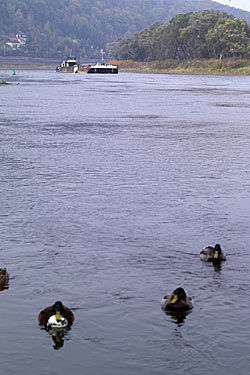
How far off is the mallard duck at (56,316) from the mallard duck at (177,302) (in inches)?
102

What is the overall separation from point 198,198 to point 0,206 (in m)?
8.99

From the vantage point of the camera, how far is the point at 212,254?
2108 cm

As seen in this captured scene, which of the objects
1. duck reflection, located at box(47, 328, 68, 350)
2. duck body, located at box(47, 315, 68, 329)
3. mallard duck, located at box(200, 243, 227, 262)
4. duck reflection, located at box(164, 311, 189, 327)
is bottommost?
duck reflection, located at box(47, 328, 68, 350)

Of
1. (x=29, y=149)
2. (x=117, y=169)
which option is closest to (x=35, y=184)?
(x=117, y=169)

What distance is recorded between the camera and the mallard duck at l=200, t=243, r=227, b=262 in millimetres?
20859

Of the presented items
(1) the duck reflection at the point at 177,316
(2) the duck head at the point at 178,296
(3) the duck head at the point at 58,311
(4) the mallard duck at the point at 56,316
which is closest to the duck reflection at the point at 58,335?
(4) the mallard duck at the point at 56,316

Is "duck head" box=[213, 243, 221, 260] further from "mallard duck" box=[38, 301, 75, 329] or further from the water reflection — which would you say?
the water reflection

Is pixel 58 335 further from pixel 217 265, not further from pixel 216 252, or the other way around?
pixel 217 265

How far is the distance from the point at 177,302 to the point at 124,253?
16.4ft

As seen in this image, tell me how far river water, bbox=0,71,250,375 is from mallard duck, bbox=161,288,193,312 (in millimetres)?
237

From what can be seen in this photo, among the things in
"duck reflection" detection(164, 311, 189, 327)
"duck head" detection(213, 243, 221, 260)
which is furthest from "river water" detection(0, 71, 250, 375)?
"duck head" detection(213, 243, 221, 260)

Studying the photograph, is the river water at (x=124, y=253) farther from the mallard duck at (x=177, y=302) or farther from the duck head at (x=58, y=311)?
the duck head at (x=58, y=311)

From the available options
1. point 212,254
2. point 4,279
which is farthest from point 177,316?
point 4,279

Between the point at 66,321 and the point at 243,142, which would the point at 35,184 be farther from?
the point at 243,142
